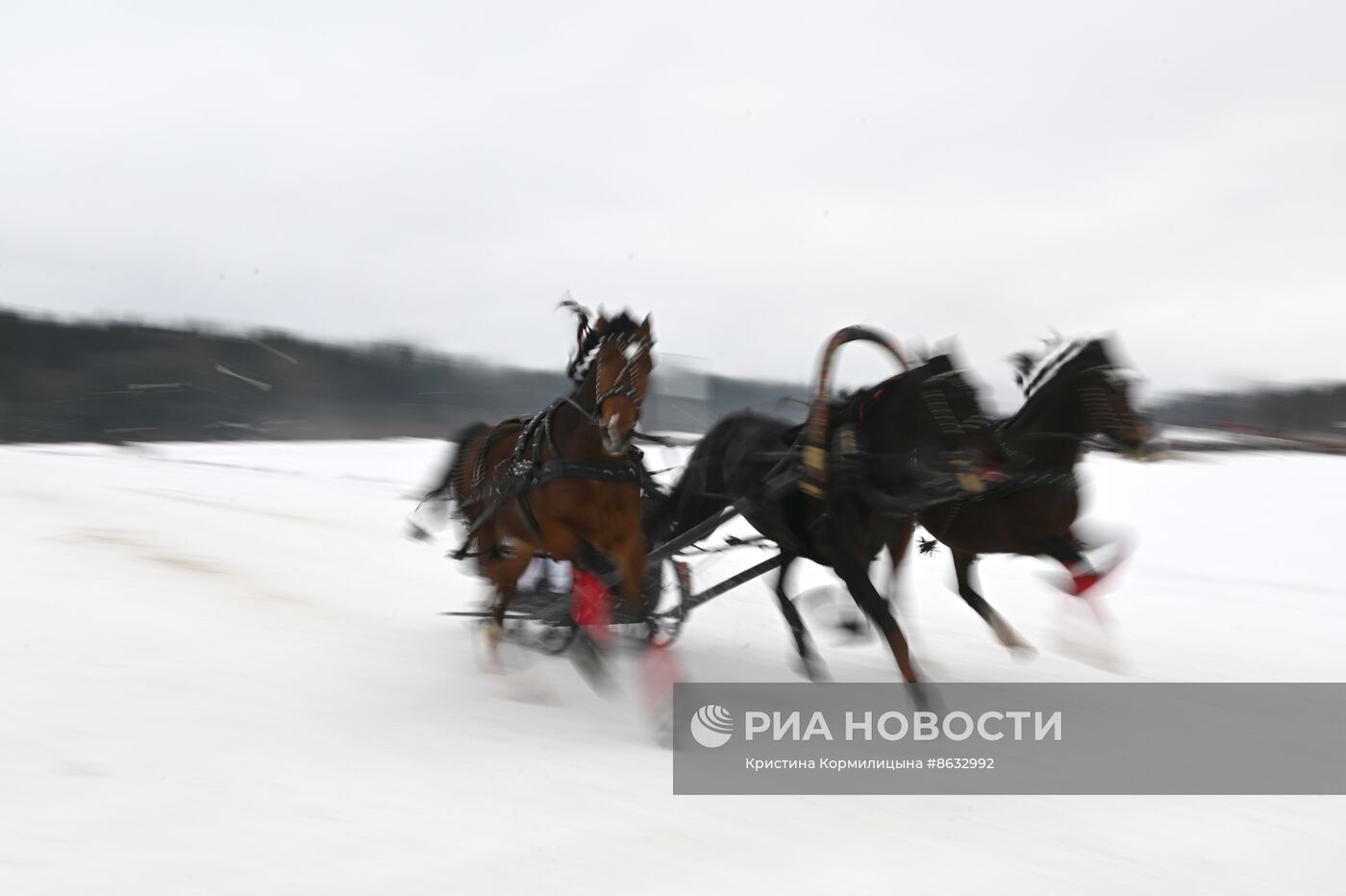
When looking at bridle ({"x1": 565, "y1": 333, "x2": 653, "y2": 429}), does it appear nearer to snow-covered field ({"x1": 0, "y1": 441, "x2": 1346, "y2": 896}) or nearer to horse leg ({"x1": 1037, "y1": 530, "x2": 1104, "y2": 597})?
snow-covered field ({"x1": 0, "y1": 441, "x2": 1346, "y2": 896})

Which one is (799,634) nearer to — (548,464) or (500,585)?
(500,585)

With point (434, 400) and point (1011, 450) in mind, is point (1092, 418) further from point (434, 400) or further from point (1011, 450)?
point (434, 400)

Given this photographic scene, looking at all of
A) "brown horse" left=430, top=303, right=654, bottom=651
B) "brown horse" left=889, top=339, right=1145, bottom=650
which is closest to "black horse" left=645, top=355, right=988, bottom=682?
"brown horse" left=889, top=339, right=1145, bottom=650

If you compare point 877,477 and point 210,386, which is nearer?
point 877,477

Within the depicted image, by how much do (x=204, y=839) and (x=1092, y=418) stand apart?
4.70m

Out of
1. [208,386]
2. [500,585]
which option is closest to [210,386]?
[208,386]

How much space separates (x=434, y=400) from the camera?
46.2m

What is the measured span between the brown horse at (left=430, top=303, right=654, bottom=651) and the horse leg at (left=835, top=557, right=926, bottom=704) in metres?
1.07

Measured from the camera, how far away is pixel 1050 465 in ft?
17.9

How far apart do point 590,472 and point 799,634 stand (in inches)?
74.2

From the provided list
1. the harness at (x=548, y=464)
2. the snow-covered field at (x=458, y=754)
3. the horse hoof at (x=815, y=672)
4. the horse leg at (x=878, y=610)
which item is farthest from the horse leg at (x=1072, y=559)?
the harness at (x=548, y=464)

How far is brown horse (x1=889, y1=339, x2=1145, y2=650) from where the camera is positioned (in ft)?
17.4

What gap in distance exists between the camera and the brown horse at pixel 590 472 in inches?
181

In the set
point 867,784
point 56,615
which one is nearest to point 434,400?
point 56,615
